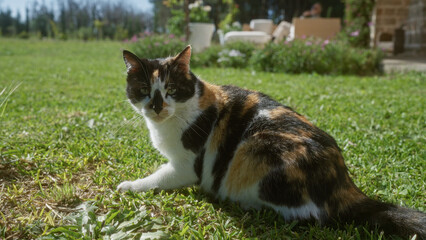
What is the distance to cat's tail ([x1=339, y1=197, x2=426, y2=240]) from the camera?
1837 mm

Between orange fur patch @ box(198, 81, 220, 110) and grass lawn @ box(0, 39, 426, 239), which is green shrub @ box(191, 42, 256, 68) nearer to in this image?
grass lawn @ box(0, 39, 426, 239)

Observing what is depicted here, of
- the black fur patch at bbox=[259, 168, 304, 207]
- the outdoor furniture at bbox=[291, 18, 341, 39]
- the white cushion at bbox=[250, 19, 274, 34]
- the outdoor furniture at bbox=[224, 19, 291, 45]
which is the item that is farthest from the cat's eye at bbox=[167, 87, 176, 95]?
the white cushion at bbox=[250, 19, 274, 34]

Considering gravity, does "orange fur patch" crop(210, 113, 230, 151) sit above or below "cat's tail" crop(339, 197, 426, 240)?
above

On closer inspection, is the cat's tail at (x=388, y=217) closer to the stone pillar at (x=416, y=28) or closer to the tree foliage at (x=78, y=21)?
the stone pillar at (x=416, y=28)

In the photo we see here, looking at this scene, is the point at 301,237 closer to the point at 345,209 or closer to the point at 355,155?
the point at 345,209

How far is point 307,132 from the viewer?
224 cm

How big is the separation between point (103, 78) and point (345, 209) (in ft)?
25.5

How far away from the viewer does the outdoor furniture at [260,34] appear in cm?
1409

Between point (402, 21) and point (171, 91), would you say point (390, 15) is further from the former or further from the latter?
point (171, 91)

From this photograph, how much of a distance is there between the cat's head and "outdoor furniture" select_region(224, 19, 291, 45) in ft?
32.9

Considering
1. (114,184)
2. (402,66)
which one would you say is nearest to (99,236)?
(114,184)

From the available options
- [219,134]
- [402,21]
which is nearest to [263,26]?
[402,21]

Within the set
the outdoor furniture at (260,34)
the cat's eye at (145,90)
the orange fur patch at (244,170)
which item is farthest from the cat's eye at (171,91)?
the outdoor furniture at (260,34)

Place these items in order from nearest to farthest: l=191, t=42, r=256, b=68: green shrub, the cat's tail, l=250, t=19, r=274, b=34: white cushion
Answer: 1. the cat's tail
2. l=191, t=42, r=256, b=68: green shrub
3. l=250, t=19, r=274, b=34: white cushion
